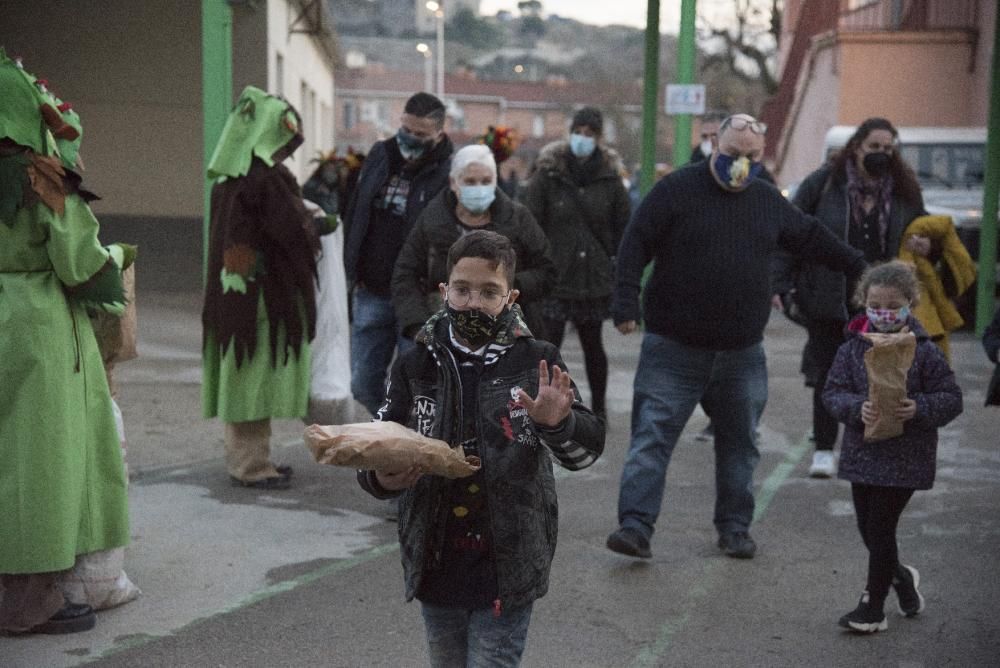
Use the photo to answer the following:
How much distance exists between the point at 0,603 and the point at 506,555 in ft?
7.55

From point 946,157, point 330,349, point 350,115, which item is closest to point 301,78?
point 946,157

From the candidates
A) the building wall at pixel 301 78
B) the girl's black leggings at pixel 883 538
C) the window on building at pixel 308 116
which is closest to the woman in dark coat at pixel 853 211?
the girl's black leggings at pixel 883 538

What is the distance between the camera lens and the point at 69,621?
202 inches

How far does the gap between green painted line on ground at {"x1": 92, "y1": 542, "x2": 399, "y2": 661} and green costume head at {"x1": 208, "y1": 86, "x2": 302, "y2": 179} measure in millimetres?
2011

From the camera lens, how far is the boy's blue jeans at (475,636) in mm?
3670

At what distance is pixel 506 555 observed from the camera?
3.63 meters

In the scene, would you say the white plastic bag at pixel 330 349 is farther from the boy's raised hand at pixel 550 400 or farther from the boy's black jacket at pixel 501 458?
the boy's raised hand at pixel 550 400

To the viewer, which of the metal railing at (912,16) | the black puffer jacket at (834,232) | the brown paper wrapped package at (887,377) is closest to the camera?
the brown paper wrapped package at (887,377)

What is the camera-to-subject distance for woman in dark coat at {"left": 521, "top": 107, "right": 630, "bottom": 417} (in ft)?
29.3

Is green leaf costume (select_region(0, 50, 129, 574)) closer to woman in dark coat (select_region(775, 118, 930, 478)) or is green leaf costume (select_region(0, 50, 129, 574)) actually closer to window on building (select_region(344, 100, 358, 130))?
woman in dark coat (select_region(775, 118, 930, 478))

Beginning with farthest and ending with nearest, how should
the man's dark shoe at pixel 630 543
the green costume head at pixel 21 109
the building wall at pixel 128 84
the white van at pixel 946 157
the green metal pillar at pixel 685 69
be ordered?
the white van at pixel 946 157 < the building wall at pixel 128 84 < the green metal pillar at pixel 685 69 < the man's dark shoe at pixel 630 543 < the green costume head at pixel 21 109

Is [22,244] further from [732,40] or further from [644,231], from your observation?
[732,40]

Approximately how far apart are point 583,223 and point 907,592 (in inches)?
161

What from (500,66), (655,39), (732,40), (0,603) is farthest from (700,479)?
(500,66)
